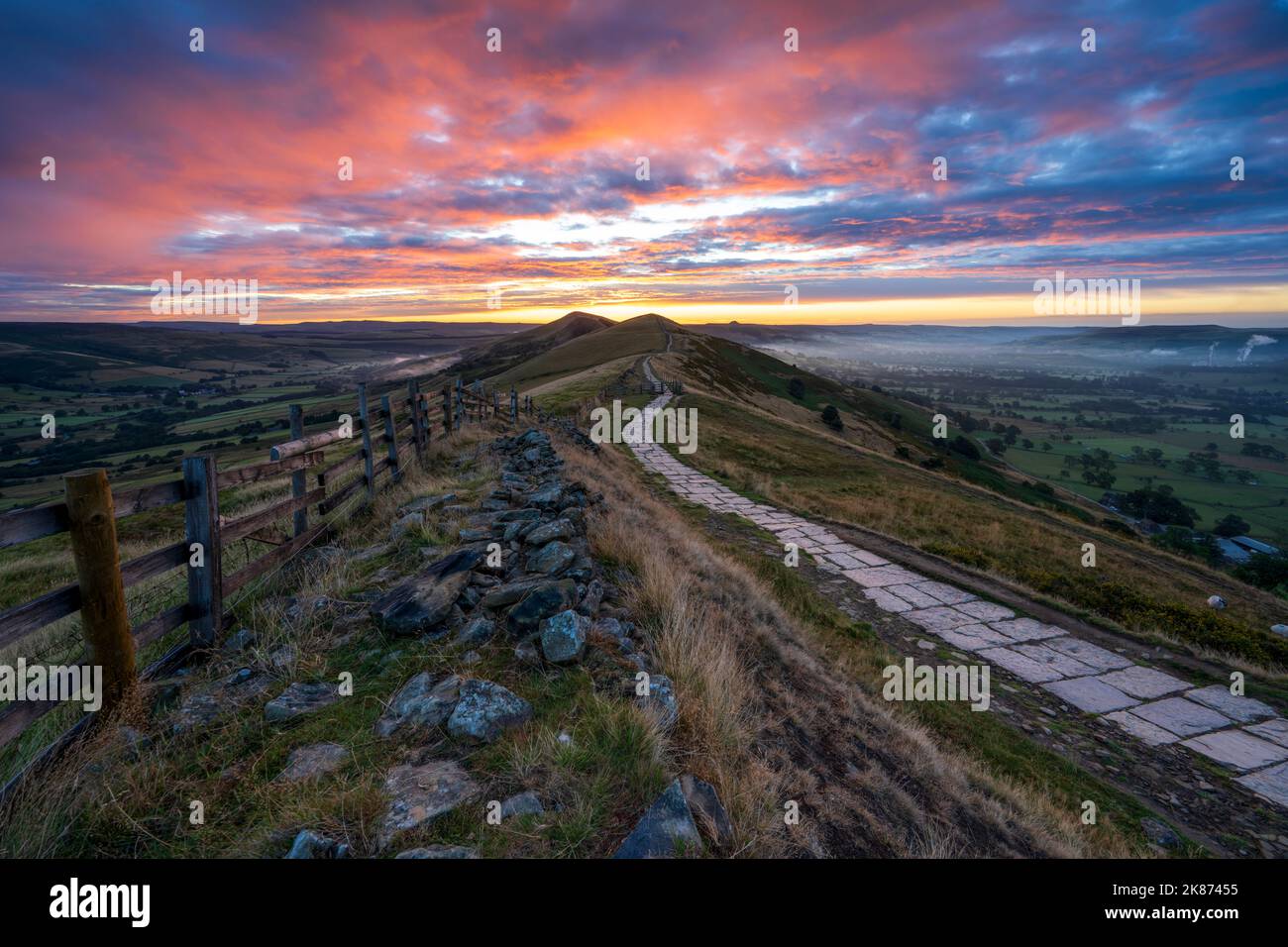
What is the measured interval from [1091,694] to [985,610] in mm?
2343

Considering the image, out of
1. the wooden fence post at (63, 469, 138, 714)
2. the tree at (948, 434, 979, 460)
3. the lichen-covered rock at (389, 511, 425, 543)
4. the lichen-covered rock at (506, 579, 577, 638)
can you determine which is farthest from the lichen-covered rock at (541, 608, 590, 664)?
the tree at (948, 434, 979, 460)

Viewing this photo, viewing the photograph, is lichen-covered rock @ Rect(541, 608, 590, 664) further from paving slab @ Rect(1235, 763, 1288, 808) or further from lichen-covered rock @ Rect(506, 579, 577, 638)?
paving slab @ Rect(1235, 763, 1288, 808)

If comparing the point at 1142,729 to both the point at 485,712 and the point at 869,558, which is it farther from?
the point at 485,712

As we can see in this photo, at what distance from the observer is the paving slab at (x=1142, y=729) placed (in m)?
6.14

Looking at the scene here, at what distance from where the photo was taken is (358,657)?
4.44 m

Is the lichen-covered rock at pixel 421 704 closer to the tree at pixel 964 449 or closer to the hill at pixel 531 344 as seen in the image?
the tree at pixel 964 449

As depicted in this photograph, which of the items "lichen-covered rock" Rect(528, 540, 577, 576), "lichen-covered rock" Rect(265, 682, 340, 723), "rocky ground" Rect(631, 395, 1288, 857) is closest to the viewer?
"lichen-covered rock" Rect(265, 682, 340, 723)

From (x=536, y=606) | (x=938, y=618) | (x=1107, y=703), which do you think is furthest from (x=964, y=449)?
(x=536, y=606)

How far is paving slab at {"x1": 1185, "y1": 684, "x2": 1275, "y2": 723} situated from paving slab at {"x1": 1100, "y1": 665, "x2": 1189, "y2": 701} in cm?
19

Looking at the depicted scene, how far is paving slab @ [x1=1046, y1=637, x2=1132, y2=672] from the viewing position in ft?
25.4

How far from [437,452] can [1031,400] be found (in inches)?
8903

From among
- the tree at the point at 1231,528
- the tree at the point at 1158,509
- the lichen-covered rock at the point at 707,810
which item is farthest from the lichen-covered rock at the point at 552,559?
the tree at the point at 1231,528

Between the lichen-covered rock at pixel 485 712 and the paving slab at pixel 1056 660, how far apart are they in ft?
24.7
